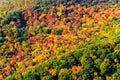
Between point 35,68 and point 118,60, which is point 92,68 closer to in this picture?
point 118,60

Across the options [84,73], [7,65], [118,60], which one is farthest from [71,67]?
[7,65]

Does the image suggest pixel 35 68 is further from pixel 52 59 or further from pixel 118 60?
pixel 118 60

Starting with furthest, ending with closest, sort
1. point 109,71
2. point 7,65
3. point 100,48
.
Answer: point 7,65 → point 100,48 → point 109,71

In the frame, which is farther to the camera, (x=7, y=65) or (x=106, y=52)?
(x=7, y=65)

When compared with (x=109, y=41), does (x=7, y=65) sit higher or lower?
lower

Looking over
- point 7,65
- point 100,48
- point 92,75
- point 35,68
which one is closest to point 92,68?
point 92,75

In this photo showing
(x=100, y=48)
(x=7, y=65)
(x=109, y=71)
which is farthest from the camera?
(x=7, y=65)

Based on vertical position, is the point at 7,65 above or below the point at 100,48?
below

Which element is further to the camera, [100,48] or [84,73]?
[100,48]
